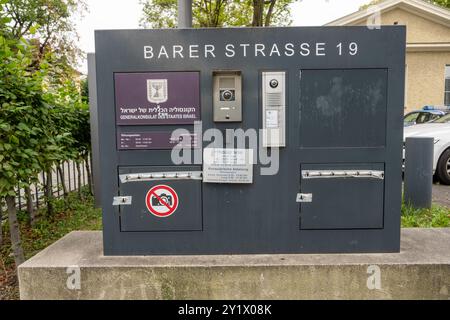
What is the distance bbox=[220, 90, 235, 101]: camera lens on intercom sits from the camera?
2965 mm

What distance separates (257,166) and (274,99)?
0.56 meters

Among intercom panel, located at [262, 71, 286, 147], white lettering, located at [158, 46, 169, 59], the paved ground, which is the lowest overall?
the paved ground

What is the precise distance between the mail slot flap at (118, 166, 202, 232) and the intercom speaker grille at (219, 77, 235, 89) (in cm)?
70

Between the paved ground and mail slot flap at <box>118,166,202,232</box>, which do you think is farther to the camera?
the paved ground

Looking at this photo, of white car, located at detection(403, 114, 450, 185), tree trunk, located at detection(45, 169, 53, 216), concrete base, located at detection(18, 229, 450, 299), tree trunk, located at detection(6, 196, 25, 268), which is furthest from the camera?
white car, located at detection(403, 114, 450, 185)

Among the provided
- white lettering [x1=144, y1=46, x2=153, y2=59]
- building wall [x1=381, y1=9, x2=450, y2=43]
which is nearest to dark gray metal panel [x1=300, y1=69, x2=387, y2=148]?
white lettering [x1=144, y1=46, x2=153, y2=59]

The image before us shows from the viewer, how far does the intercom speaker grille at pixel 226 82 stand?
297 cm

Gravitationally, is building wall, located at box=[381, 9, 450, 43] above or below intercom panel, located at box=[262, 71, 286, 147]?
above

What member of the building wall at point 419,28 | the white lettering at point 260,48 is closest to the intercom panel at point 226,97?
the white lettering at point 260,48

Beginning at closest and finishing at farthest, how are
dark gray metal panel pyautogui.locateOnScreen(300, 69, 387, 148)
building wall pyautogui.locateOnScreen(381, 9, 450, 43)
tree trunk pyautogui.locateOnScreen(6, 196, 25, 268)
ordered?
dark gray metal panel pyautogui.locateOnScreen(300, 69, 387, 148) → tree trunk pyautogui.locateOnScreen(6, 196, 25, 268) → building wall pyautogui.locateOnScreen(381, 9, 450, 43)

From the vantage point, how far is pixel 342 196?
10.1 feet

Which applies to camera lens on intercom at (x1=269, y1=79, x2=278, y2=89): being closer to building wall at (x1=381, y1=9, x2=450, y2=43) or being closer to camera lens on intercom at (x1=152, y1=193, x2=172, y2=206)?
camera lens on intercom at (x1=152, y1=193, x2=172, y2=206)

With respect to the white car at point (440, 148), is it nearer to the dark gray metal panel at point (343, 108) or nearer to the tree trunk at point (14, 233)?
the dark gray metal panel at point (343, 108)
